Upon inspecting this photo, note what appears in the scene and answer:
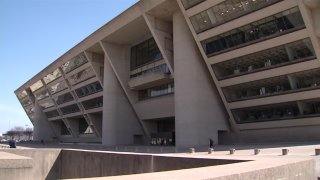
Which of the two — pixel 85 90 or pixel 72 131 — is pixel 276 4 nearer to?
pixel 85 90

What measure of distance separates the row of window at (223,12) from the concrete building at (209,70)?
0.11m

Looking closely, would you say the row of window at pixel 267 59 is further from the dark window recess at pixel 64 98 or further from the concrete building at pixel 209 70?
the dark window recess at pixel 64 98

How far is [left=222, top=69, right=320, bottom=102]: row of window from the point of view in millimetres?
35362

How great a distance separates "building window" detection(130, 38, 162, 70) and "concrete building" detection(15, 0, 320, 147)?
0.16 meters

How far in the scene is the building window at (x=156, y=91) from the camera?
1969 inches

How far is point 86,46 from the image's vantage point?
57844mm

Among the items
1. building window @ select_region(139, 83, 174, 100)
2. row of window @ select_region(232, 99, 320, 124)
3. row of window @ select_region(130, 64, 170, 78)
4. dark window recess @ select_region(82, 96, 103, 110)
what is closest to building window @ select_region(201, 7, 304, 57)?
row of window @ select_region(232, 99, 320, 124)

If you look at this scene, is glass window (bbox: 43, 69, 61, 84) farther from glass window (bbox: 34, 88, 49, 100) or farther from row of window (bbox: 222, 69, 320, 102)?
row of window (bbox: 222, 69, 320, 102)

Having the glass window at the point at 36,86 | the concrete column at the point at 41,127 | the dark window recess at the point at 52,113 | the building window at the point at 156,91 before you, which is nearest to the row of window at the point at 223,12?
the building window at the point at 156,91

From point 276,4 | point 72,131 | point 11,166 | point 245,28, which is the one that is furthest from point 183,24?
point 72,131

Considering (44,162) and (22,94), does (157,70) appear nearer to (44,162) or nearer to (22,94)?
(44,162)

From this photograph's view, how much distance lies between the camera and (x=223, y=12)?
121ft

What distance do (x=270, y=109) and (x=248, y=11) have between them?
39.1 ft

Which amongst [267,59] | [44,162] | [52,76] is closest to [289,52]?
[267,59]
